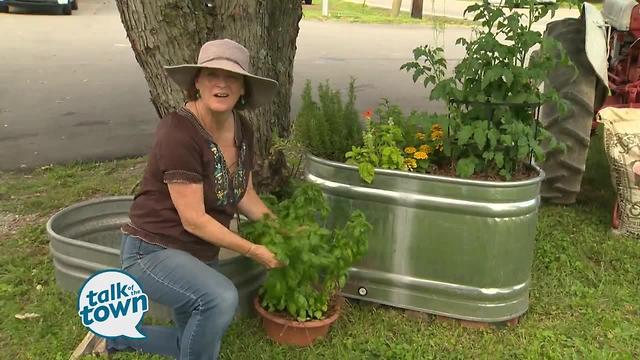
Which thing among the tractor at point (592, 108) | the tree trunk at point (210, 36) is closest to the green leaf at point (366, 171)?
the tree trunk at point (210, 36)

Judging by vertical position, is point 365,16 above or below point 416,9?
below

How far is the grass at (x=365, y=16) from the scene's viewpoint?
2069cm

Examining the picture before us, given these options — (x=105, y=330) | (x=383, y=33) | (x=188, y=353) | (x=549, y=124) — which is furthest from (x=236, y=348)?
(x=383, y=33)

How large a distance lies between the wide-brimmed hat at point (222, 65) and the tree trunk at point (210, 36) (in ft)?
2.58

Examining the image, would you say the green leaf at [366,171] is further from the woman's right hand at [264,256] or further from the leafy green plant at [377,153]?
the woman's right hand at [264,256]

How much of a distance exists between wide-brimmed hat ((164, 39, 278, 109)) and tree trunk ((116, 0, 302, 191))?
79 cm

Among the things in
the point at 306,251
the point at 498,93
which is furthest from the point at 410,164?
the point at 306,251

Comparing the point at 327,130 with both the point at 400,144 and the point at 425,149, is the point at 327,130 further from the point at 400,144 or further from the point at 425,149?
the point at 425,149

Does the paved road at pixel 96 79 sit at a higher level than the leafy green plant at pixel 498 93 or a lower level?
lower

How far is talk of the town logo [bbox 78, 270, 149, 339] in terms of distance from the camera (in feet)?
7.80

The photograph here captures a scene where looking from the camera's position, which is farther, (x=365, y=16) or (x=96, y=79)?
(x=365, y=16)

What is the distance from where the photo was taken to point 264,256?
2479 millimetres

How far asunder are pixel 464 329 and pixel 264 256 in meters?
1.12

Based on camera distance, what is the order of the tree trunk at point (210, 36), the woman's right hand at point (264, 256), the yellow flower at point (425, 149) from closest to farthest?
1. the woman's right hand at point (264, 256)
2. the yellow flower at point (425, 149)
3. the tree trunk at point (210, 36)
